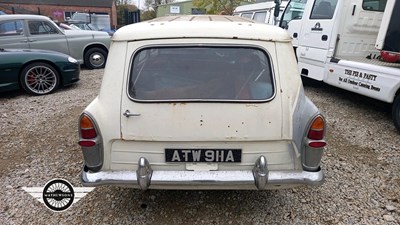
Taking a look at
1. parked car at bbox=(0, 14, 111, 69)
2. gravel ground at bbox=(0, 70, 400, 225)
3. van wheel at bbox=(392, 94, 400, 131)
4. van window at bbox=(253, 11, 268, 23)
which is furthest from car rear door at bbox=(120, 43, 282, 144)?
van window at bbox=(253, 11, 268, 23)

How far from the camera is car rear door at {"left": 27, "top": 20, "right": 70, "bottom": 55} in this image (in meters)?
7.89

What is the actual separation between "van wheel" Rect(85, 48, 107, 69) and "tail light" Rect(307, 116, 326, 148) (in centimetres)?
823

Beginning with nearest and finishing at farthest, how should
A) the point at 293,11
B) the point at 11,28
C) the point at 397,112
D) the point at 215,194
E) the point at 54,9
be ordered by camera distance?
the point at 215,194, the point at 397,112, the point at 293,11, the point at 11,28, the point at 54,9

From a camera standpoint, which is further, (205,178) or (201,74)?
(201,74)

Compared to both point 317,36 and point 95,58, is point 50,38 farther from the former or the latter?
point 317,36

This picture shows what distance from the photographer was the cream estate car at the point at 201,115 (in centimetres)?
212

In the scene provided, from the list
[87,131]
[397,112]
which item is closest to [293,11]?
[397,112]

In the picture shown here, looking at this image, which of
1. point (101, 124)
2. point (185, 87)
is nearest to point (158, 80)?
point (185, 87)

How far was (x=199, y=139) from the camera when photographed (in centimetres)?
213

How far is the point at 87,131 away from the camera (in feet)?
7.07

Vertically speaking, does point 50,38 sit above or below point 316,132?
below

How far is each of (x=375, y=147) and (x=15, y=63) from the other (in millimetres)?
6248

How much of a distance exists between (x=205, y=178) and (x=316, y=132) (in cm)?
87

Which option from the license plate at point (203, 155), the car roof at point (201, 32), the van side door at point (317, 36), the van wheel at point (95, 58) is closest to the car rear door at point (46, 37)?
the van wheel at point (95, 58)
